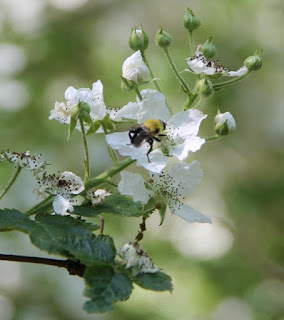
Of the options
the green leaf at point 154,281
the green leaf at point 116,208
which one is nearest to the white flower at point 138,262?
the green leaf at point 154,281

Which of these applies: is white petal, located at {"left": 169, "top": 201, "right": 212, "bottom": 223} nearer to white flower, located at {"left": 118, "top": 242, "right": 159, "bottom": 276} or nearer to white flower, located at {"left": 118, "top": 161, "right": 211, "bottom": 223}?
white flower, located at {"left": 118, "top": 161, "right": 211, "bottom": 223}

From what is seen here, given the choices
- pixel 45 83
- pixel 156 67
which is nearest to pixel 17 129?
pixel 45 83

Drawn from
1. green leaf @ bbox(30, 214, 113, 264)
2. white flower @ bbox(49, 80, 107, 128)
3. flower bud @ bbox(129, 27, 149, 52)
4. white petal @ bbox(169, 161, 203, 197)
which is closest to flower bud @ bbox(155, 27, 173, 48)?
flower bud @ bbox(129, 27, 149, 52)

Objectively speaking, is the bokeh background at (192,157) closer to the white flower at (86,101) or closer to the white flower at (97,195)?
the white flower at (86,101)

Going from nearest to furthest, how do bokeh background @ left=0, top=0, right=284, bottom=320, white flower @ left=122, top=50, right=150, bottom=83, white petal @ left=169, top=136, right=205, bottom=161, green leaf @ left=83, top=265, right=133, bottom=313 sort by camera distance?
green leaf @ left=83, top=265, right=133, bottom=313
white petal @ left=169, top=136, right=205, bottom=161
white flower @ left=122, top=50, right=150, bottom=83
bokeh background @ left=0, top=0, right=284, bottom=320

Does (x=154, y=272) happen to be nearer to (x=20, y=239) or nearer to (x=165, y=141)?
(x=165, y=141)
